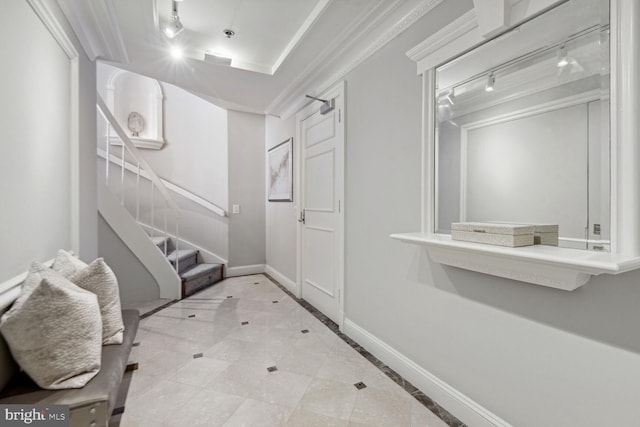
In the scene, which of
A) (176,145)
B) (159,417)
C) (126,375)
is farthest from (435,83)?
(176,145)

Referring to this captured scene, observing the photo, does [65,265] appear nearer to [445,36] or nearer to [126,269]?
[126,269]

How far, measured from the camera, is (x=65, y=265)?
1591mm

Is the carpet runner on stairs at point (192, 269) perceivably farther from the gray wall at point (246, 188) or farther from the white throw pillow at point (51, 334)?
the white throw pillow at point (51, 334)

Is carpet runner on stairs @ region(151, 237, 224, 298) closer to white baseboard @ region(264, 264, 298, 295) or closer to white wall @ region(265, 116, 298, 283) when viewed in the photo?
white baseboard @ region(264, 264, 298, 295)

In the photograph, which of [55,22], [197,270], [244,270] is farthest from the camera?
[244,270]

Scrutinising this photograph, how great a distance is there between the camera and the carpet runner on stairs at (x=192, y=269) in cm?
354

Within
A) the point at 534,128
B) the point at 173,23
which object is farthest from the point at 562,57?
the point at 173,23

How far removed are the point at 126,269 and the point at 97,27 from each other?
235cm

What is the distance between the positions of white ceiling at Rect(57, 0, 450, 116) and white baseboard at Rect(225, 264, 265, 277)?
262 centimetres

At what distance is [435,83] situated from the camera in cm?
165

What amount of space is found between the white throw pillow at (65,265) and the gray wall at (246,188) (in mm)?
2738

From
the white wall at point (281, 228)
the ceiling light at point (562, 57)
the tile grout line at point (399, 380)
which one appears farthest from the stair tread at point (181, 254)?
the ceiling light at point (562, 57)

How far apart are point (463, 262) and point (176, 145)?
4764 mm

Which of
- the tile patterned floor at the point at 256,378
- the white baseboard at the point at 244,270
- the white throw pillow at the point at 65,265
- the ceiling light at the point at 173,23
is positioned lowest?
the tile patterned floor at the point at 256,378
